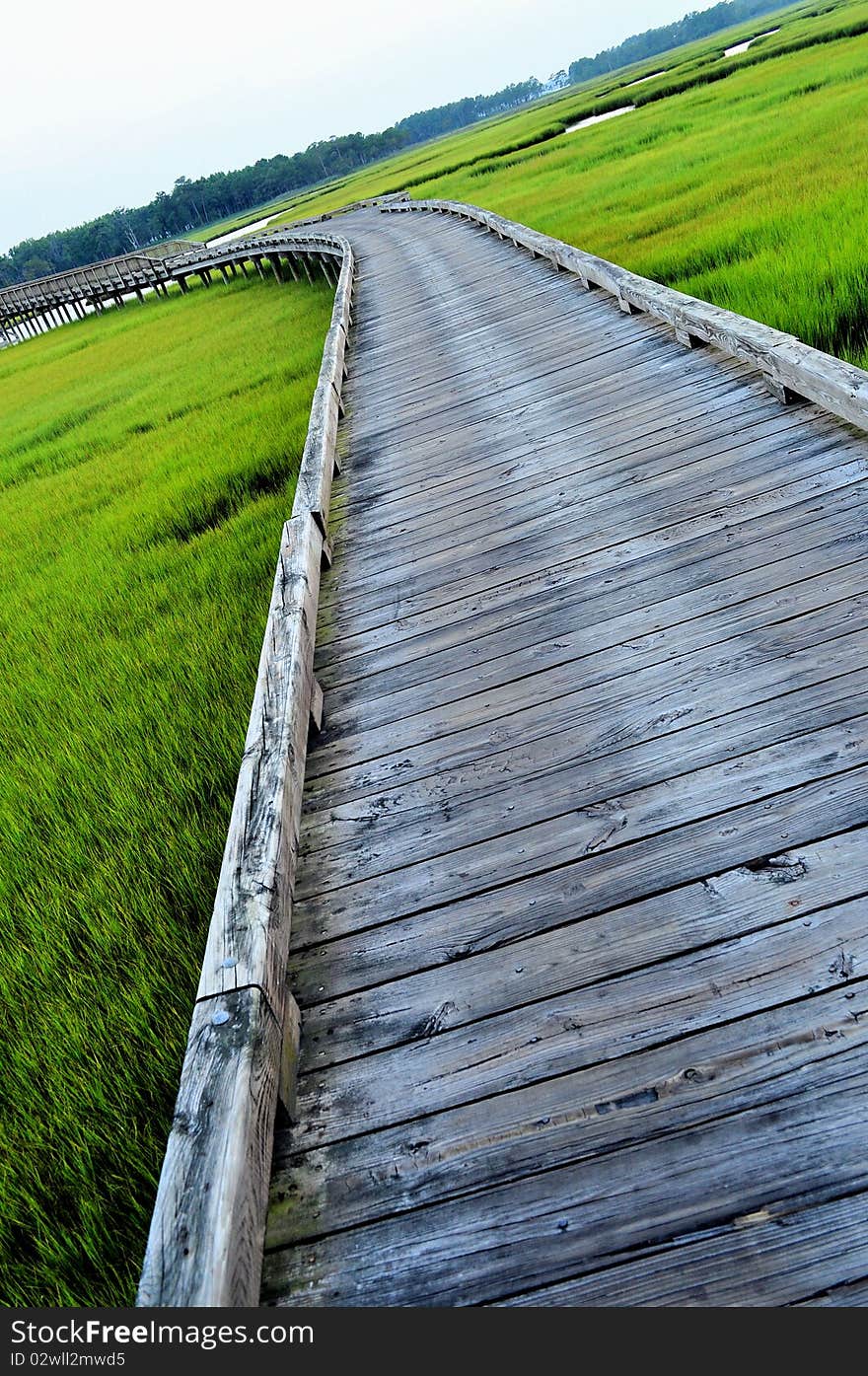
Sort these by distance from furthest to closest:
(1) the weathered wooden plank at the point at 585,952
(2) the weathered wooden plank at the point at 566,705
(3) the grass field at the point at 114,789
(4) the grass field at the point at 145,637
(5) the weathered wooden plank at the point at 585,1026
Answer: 1. (2) the weathered wooden plank at the point at 566,705
2. (4) the grass field at the point at 145,637
3. (3) the grass field at the point at 114,789
4. (1) the weathered wooden plank at the point at 585,952
5. (5) the weathered wooden plank at the point at 585,1026

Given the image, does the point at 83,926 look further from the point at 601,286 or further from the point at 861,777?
the point at 601,286

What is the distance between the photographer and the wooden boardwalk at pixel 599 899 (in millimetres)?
1658

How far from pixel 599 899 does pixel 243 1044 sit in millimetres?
937

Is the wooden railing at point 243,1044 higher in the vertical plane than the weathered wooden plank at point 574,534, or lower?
higher

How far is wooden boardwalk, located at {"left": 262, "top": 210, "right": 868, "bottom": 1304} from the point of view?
166 centimetres

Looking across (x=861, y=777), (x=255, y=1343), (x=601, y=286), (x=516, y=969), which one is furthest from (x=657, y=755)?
(x=601, y=286)

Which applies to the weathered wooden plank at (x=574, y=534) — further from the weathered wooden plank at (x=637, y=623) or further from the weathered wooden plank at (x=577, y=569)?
the weathered wooden plank at (x=637, y=623)

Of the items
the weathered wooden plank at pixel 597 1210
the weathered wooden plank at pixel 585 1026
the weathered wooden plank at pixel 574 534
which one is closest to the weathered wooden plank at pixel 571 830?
the weathered wooden plank at pixel 585 1026

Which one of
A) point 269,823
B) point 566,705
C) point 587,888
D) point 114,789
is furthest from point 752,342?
point 114,789

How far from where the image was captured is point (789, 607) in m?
3.21

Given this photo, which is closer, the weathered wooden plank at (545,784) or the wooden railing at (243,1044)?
the wooden railing at (243,1044)

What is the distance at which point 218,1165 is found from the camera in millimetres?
1697

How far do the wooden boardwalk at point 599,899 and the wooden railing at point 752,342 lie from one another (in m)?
0.18

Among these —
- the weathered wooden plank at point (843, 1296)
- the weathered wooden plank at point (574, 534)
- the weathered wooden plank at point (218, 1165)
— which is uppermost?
the weathered wooden plank at point (218, 1165)
